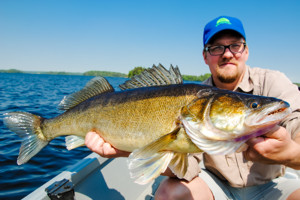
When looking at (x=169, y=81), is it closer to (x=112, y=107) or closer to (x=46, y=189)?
(x=112, y=107)

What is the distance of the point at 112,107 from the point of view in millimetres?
2580

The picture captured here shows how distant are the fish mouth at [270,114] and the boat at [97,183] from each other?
254 centimetres

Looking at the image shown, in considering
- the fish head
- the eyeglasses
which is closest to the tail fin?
the fish head

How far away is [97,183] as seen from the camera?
3.70 meters

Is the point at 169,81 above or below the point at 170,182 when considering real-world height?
above

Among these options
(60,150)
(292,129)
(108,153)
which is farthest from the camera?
(60,150)

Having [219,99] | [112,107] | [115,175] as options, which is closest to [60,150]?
[115,175]

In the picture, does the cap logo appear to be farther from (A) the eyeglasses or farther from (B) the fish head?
(B) the fish head

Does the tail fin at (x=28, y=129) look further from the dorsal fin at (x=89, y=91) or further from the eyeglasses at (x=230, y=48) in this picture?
the eyeglasses at (x=230, y=48)

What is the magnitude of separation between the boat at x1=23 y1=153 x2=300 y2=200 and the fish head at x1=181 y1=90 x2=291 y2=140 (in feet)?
6.87

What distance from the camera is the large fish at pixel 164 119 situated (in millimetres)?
1685

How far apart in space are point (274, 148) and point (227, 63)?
1872 mm

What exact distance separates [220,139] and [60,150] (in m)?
6.85

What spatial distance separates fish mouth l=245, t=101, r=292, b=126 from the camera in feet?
4.86
